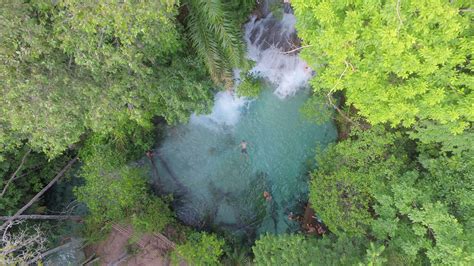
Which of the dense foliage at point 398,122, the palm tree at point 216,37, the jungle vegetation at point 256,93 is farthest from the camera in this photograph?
the palm tree at point 216,37

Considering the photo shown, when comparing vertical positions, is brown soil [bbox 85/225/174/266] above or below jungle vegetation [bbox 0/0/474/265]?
below

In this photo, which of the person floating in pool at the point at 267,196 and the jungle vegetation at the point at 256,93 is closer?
the jungle vegetation at the point at 256,93

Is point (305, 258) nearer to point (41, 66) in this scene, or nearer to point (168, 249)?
point (168, 249)

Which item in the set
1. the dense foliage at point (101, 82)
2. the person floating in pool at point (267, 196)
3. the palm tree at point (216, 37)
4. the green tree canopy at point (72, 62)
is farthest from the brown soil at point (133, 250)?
the palm tree at point (216, 37)

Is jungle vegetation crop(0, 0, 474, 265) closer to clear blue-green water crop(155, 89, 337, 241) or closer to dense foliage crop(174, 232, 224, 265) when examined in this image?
dense foliage crop(174, 232, 224, 265)

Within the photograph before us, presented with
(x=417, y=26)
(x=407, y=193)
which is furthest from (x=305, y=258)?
(x=417, y=26)

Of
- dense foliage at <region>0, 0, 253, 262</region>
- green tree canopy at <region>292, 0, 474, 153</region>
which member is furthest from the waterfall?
green tree canopy at <region>292, 0, 474, 153</region>

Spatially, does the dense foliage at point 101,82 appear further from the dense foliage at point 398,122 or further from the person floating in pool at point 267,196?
the person floating in pool at point 267,196
